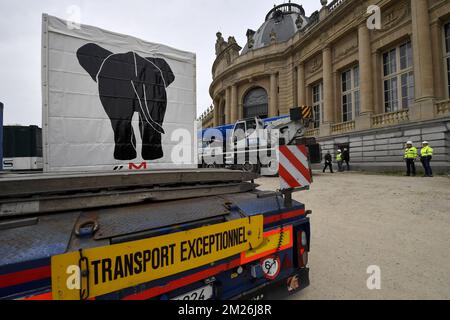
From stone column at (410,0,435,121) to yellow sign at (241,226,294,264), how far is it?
1521cm

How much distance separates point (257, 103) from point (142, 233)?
31048 millimetres

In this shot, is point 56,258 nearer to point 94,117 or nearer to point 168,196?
point 168,196

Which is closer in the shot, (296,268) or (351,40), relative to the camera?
(296,268)

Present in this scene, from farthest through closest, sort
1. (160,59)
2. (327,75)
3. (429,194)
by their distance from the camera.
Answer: (327,75) < (429,194) < (160,59)

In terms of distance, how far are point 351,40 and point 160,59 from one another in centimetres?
2018

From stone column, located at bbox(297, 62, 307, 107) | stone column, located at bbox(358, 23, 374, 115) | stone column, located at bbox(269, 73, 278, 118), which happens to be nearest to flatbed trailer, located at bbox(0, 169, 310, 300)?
stone column, located at bbox(358, 23, 374, 115)

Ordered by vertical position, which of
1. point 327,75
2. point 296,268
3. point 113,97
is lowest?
point 296,268

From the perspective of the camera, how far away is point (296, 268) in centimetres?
211

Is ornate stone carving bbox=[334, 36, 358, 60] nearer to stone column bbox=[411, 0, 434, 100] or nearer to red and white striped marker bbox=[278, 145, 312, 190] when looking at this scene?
stone column bbox=[411, 0, 434, 100]

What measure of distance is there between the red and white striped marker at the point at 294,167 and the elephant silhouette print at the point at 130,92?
214cm

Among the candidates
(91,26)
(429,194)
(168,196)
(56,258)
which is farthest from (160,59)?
A: (429,194)

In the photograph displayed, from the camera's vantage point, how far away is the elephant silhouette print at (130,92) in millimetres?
3193
